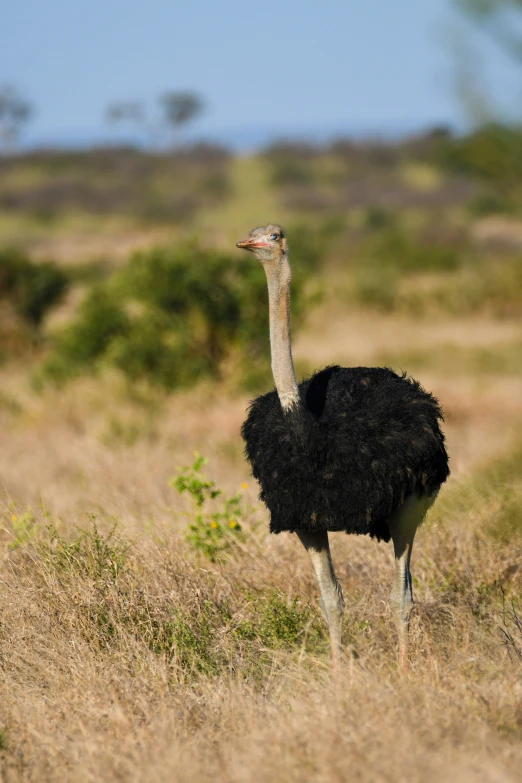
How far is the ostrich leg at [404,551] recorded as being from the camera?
4.71 m

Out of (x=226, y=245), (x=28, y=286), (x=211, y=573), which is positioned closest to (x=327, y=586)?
(x=211, y=573)

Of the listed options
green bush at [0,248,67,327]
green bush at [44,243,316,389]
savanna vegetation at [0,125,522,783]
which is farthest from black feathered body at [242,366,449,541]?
green bush at [0,248,67,327]

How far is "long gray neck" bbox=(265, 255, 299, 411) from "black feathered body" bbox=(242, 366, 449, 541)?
0.06 m

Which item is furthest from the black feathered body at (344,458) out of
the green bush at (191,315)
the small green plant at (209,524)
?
the green bush at (191,315)

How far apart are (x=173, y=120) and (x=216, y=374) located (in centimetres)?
8814

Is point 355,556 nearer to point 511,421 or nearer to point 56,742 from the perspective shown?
point 56,742

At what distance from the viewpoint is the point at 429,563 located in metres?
5.77

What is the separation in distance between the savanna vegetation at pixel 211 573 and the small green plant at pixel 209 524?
2 centimetres

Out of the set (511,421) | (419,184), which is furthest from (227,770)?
(419,184)

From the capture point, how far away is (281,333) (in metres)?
4.48

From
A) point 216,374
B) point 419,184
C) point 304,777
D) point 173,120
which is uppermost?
point 173,120

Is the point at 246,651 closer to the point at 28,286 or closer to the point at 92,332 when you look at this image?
the point at 92,332

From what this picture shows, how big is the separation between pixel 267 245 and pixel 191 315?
8.32 m

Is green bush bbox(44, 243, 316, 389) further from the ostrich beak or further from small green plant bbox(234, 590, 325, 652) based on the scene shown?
the ostrich beak
